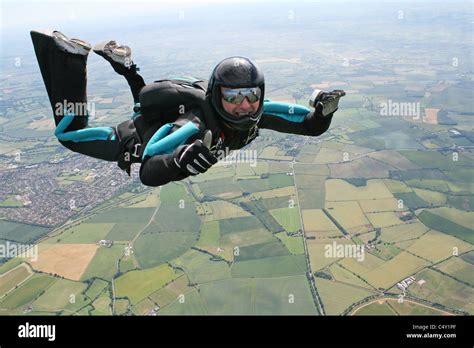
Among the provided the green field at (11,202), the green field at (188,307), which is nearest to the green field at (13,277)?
the green field at (188,307)

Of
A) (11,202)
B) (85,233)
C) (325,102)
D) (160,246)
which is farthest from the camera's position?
(11,202)

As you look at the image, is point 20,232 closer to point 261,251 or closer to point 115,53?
point 261,251

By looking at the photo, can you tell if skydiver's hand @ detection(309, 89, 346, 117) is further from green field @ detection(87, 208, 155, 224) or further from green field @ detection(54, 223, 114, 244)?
green field @ detection(87, 208, 155, 224)

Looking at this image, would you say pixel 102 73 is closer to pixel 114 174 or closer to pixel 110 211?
pixel 114 174

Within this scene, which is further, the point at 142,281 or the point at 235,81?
the point at 142,281

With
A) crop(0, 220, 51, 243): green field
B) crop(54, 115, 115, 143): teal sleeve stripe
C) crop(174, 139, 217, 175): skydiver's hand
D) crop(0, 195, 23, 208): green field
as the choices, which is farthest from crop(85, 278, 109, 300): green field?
crop(174, 139, 217, 175): skydiver's hand

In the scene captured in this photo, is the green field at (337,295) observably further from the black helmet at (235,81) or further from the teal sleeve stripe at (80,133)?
the black helmet at (235,81)

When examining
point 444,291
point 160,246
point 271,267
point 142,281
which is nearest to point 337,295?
point 271,267

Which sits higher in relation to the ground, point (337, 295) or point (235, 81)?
point (235, 81)
